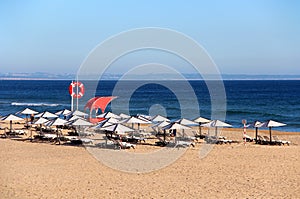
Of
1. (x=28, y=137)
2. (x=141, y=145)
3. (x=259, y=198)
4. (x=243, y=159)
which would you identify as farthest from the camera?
(x=28, y=137)

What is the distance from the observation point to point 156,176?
45.0 ft

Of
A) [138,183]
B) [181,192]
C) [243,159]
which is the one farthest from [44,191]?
[243,159]

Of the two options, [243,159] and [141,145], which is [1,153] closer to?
[141,145]

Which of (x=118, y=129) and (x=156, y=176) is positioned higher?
(x=118, y=129)

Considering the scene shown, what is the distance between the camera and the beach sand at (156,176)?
38.1ft

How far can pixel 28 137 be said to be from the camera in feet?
75.7

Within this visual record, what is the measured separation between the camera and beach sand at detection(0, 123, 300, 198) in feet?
38.1

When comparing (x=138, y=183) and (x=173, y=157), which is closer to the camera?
(x=138, y=183)

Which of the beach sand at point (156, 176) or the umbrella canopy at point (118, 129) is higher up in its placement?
the umbrella canopy at point (118, 129)

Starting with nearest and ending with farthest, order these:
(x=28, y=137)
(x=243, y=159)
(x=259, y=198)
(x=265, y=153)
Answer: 1. (x=259, y=198)
2. (x=243, y=159)
3. (x=265, y=153)
4. (x=28, y=137)

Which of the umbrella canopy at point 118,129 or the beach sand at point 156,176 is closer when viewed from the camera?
the beach sand at point 156,176

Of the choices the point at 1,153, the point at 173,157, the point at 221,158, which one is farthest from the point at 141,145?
the point at 1,153

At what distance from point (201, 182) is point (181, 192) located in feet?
4.29

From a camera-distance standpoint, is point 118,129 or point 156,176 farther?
point 118,129
